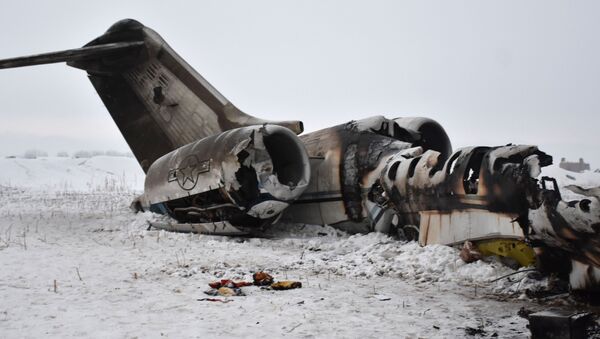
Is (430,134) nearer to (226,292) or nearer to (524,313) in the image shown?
(524,313)

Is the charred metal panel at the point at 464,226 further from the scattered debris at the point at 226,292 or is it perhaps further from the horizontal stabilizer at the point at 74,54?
the horizontal stabilizer at the point at 74,54

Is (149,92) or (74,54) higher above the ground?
(74,54)

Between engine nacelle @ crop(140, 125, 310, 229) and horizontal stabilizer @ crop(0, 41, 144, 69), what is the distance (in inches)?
148

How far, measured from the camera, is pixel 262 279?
20.3 ft

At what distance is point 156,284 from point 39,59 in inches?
290

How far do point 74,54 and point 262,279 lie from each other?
8360mm

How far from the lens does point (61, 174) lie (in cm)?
3145

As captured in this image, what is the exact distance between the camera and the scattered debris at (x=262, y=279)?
613 centimetres

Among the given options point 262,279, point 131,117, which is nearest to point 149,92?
point 131,117

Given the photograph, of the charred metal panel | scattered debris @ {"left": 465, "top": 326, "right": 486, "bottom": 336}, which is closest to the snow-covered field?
scattered debris @ {"left": 465, "top": 326, "right": 486, "bottom": 336}

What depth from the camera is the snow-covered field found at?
14.7 ft

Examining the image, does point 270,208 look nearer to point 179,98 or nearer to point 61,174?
point 179,98

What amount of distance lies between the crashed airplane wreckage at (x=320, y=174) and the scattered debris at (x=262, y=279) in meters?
2.60

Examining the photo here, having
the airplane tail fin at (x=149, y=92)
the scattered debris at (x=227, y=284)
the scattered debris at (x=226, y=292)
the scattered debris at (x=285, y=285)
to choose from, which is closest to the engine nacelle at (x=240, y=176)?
the airplane tail fin at (x=149, y=92)
